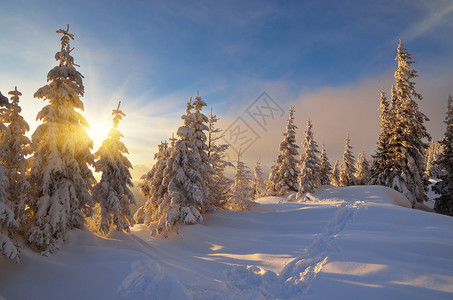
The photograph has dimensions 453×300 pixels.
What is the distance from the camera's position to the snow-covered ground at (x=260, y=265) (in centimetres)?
773

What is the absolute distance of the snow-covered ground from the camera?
773cm

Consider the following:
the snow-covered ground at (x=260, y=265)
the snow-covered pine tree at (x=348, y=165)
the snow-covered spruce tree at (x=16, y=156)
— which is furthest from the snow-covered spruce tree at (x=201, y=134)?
the snow-covered pine tree at (x=348, y=165)

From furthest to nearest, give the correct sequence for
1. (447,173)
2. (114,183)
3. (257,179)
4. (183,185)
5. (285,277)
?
(257,179) → (447,173) → (183,185) → (114,183) → (285,277)

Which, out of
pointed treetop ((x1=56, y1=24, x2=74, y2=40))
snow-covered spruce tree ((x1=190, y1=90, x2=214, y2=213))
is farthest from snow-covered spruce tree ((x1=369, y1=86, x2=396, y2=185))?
pointed treetop ((x1=56, y1=24, x2=74, y2=40))

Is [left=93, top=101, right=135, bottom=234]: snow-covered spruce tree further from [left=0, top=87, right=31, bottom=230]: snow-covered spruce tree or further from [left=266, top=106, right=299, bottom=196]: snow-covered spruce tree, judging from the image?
[left=266, top=106, right=299, bottom=196]: snow-covered spruce tree

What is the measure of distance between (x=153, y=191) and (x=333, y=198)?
20.8 m

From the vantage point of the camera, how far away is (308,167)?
1209 inches

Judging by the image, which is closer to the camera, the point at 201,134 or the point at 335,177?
the point at 201,134

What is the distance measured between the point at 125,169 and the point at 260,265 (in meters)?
11.3

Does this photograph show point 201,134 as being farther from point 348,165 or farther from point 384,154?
point 348,165

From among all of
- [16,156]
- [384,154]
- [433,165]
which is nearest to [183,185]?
[16,156]

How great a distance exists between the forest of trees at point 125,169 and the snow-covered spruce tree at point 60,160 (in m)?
0.04

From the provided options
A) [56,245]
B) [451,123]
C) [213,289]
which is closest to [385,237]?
[213,289]

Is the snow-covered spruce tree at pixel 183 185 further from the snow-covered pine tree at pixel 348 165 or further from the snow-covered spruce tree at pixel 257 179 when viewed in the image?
the snow-covered pine tree at pixel 348 165
